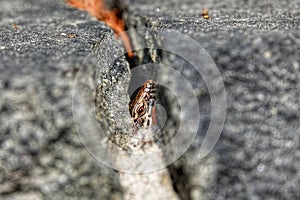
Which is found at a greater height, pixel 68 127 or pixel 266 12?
pixel 266 12

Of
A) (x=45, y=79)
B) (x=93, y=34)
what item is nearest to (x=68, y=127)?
(x=45, y=79)

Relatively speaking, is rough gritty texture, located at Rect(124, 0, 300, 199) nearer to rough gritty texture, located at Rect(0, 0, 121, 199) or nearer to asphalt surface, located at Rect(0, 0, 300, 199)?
asphalt surface, located at Rect(0, 0, 300, 199)

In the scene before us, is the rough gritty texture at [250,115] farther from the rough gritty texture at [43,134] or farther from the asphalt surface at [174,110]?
the rough gritty texture at [43,134]

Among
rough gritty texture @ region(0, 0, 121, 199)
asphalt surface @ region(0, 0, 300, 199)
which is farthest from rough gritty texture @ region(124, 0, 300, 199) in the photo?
rough gritty texture @ region(0, 0, 121, 199)

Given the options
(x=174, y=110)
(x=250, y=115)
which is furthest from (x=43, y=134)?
(x=250, y=115)

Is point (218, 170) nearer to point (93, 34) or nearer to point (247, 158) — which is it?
point (247, 158)

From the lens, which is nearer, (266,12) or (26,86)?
(26,86)

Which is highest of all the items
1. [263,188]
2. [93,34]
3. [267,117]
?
[93,34]
